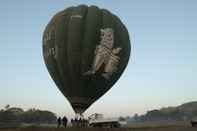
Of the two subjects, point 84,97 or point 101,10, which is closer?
point 84,97

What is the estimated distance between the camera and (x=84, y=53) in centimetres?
3769

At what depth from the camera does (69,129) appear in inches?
1332

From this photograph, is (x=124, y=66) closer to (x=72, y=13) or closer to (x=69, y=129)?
(x=72, y=13)

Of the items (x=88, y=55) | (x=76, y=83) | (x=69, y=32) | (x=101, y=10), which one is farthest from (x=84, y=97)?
(x=101, y=10)

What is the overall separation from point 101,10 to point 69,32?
181 inches

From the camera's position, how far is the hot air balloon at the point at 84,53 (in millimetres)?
37656

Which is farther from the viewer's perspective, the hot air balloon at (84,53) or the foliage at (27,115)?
the foliage at (27,115)

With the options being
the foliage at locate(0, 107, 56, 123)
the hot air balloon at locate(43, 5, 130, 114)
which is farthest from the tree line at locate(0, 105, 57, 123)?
the hot air balloon at locate(43, 5, 130, 114)

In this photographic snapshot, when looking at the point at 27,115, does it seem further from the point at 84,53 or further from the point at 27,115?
the point at 84,53

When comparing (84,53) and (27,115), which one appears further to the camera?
(27,115)

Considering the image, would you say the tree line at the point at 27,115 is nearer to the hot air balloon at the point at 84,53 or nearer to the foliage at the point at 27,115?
the foliage at the point at 27,115

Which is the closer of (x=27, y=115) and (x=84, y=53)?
(x=84, y=53)

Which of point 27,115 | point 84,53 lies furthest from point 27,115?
point 84,53

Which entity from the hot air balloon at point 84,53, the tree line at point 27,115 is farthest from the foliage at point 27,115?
the hot air balloon at point 84,53
